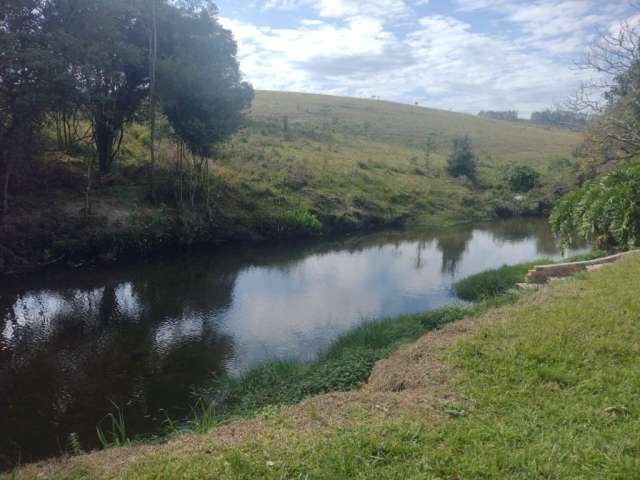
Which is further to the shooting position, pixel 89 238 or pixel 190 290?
pixel 89 238

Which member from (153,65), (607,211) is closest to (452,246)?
(607,211)

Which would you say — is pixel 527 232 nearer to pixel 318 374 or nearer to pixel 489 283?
pixel 489 283

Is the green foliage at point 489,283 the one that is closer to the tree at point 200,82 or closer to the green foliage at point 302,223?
the green foliage at point 302,223

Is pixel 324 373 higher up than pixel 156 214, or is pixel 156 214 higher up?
pixel 156 214

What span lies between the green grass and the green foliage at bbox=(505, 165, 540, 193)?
35.2 m

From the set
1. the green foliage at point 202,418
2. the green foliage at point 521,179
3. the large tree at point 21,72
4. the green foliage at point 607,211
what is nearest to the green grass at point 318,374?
the green foliage at point 202,418

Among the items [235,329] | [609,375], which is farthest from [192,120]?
[609,375]

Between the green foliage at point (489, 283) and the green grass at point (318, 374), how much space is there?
15.9 feet

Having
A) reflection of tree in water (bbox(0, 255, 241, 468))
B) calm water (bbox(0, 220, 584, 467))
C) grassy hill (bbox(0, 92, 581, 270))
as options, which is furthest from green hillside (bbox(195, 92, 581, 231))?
reflection of tree in water (bbox(0, 255, 241, 468))

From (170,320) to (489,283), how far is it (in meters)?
10.6

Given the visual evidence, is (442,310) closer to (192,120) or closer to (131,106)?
(192,120)

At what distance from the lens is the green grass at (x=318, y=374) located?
29.9ft

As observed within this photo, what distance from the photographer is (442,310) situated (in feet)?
43.5

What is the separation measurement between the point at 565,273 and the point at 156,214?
17.4 metres
